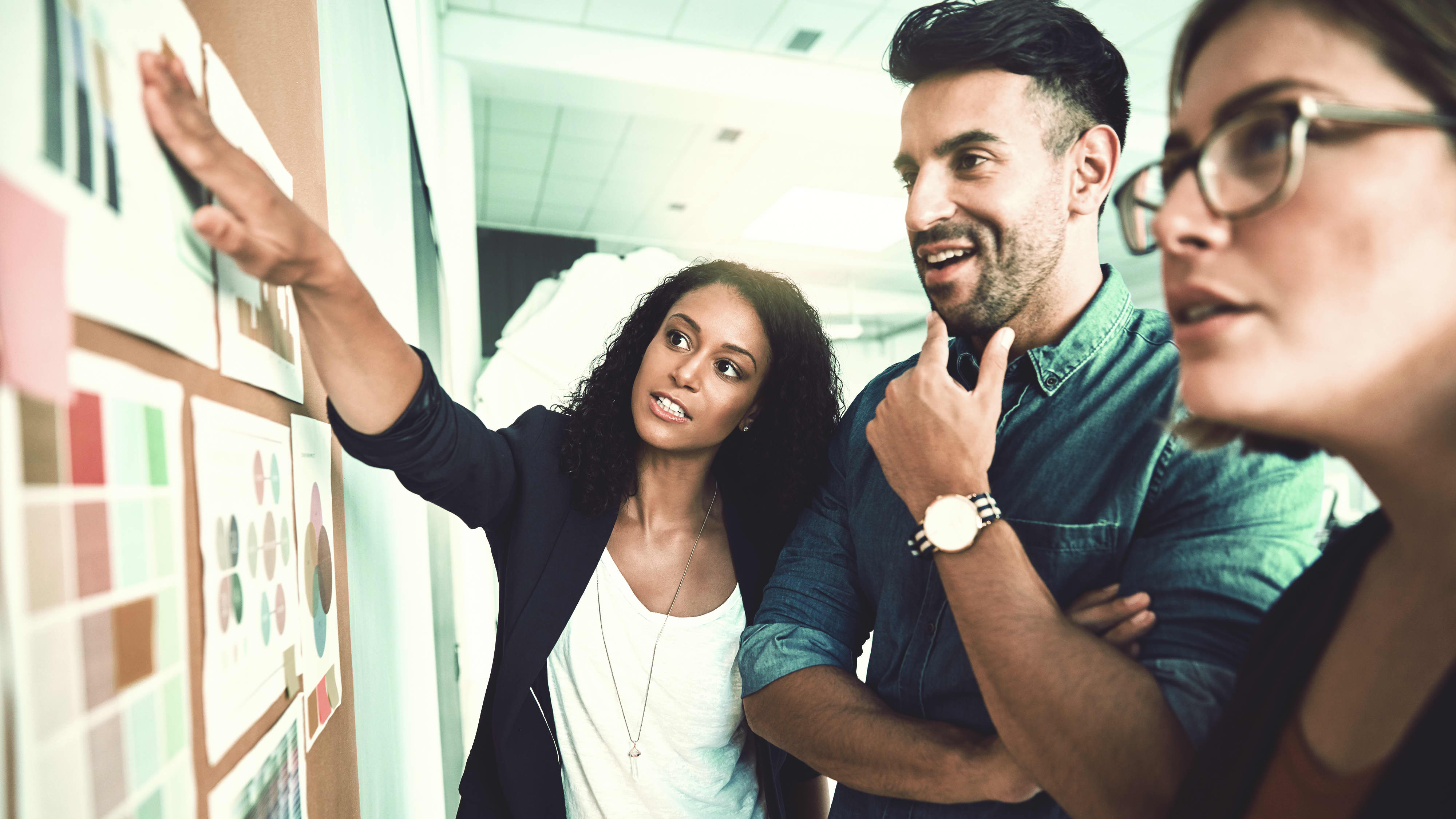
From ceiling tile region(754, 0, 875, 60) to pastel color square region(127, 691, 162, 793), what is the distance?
430 cm

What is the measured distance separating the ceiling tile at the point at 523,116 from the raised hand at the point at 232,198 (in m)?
4.51

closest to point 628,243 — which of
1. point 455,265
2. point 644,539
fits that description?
point 455,265

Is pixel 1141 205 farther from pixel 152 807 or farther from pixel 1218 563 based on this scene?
pixel 152 807

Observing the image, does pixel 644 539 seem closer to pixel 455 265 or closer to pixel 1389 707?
pixel 1389 707

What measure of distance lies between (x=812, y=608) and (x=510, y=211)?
6333mm

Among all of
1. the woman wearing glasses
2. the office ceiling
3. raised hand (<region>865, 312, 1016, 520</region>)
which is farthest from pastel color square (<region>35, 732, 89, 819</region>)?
the office ceiling

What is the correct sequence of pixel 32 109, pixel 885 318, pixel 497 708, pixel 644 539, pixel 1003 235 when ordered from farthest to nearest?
1. pixel 885 318
2. pixel 644 539
3. pixel 497 708
4. pixel 1003 235
5. pixel 32 109

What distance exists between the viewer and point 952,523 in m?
0.89

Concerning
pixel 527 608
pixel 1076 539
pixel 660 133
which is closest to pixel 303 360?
pixel 527 608

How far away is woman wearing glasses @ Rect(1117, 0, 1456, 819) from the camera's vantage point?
0.50 metres

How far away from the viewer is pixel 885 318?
10.8 metres

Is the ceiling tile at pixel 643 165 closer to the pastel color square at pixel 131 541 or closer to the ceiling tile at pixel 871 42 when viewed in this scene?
the ceiling tile at pixel 871 42

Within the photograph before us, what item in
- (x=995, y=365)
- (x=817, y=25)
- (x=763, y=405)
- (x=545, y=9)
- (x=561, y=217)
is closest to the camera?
(x=995, y=365)

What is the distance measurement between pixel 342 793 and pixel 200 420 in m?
0.54
